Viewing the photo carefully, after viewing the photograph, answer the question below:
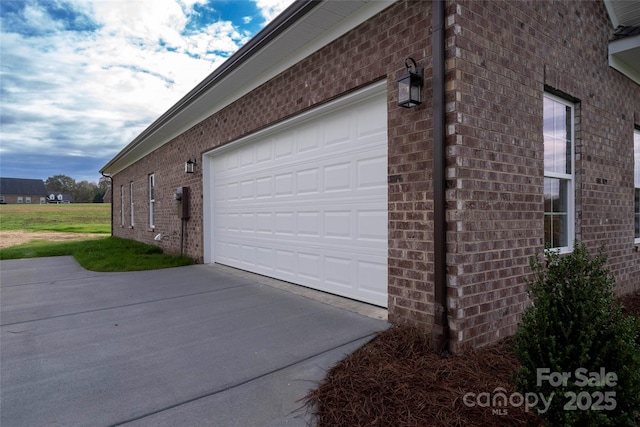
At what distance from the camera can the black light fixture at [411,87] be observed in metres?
3.21

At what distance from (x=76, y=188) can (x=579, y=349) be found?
100.0m

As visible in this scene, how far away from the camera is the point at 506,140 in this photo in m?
3.51

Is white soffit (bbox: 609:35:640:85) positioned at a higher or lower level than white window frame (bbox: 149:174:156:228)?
higher

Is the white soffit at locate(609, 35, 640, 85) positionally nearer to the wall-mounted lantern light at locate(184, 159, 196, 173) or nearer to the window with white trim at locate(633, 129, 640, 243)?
the window with white trim at locate(633, 129, 640, 243)

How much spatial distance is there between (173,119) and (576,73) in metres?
7.99

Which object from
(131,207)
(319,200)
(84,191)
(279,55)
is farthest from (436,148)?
(84,191)

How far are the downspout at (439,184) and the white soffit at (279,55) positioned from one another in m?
0.94

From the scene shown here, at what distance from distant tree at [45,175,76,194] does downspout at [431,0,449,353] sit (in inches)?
3950

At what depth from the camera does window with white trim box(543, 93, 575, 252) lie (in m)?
4.37

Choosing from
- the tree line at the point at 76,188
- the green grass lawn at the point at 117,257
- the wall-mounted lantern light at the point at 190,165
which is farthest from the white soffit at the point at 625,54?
the tree line at the point at 76,188

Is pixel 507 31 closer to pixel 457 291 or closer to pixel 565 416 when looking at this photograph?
pixel 457 291

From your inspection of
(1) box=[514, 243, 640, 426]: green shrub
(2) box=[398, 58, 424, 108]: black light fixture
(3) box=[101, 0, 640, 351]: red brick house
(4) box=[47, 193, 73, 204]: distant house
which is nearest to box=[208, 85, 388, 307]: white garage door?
(3) box=[101, 0, 640, 351]: red brick house

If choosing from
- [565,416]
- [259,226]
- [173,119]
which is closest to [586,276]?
[565,416]

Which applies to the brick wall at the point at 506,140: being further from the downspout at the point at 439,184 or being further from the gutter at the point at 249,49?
the gutter at the point at 249,49
